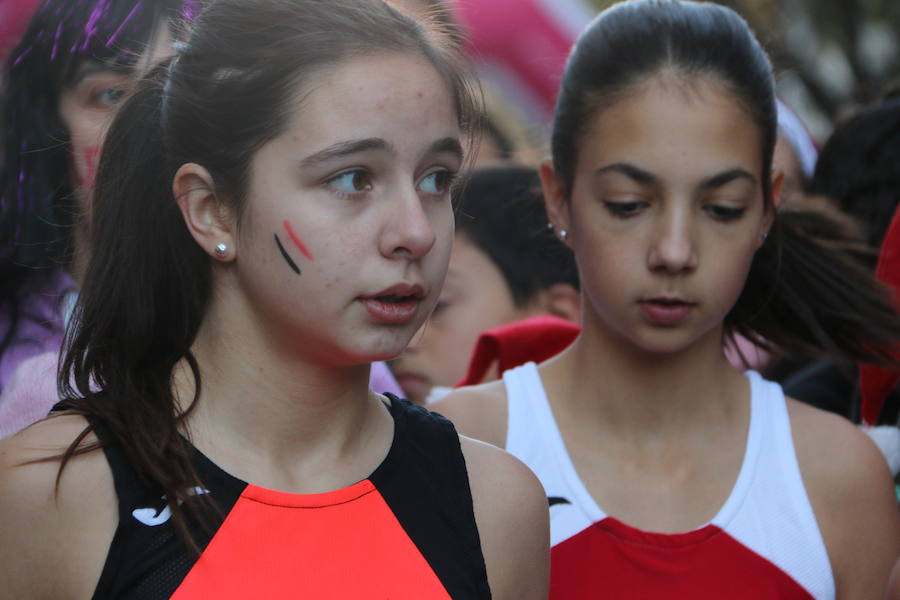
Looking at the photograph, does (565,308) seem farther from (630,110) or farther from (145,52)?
(145,52)

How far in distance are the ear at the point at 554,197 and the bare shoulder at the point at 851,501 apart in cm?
70

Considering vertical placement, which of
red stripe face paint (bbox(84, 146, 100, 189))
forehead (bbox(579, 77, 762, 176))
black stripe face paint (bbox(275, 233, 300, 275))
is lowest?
forehead (bbox(579, 77, 762, 176))

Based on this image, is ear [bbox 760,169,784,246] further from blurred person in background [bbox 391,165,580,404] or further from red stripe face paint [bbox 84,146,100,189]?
red stripe face paint [bbox 84,146,100,189]

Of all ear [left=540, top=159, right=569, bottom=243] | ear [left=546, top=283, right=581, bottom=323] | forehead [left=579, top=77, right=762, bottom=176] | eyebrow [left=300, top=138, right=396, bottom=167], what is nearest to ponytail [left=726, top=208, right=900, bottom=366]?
forehead [left=579, top=77, right=762, bottom=176]

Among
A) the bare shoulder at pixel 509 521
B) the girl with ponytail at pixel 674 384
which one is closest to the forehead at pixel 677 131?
the girl with ponytail at pixel 674 384

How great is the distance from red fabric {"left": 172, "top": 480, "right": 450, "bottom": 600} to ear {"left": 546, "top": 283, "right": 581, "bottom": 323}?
2156 millimetres

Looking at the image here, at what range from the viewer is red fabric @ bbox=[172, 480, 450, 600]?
74.9 inches

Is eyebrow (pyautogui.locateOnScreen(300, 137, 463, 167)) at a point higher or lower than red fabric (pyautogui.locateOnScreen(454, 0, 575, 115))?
higher

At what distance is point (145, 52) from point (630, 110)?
1052 millimetres

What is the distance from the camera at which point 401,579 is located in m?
2.01

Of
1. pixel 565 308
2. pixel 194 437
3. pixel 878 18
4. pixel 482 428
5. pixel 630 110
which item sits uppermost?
pixel 630 110

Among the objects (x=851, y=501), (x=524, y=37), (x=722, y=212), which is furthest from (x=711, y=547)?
(x=524, y=37)

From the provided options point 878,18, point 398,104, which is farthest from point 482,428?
point 878,18

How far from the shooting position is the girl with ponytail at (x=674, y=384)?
259cm
